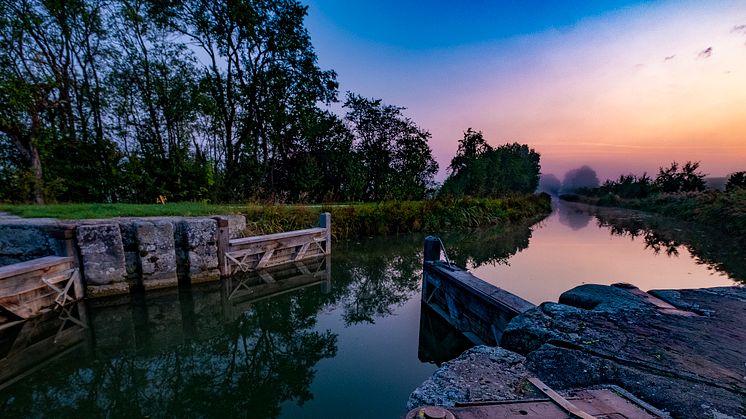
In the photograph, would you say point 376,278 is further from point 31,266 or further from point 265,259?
point 31,266

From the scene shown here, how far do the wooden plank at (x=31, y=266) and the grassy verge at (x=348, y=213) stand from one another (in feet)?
5.61

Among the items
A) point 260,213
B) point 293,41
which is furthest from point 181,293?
point 293,41

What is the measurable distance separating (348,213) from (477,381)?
10.2 meters

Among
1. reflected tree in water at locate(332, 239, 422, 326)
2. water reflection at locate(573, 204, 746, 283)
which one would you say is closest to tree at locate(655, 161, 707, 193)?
water reflection at locate(573, 204, 746, 283)

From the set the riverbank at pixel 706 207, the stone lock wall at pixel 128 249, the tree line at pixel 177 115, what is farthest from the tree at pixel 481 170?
the stone lock wall at pixel 128 249

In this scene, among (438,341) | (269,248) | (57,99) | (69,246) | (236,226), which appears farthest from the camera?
(57,99)

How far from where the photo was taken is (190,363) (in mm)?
3701

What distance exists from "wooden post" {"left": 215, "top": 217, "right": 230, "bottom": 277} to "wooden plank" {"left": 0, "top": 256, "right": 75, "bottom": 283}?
95.5 inches

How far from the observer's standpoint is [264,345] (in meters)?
4.21

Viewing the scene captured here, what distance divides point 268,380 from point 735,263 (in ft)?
42.5

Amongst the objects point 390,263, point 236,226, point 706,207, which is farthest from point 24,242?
point 706,207

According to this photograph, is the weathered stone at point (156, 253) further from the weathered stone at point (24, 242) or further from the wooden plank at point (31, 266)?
the weathered stone at point (24, 242)

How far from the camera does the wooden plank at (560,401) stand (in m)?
1.29

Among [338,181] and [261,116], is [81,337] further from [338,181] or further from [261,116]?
[338,181]
